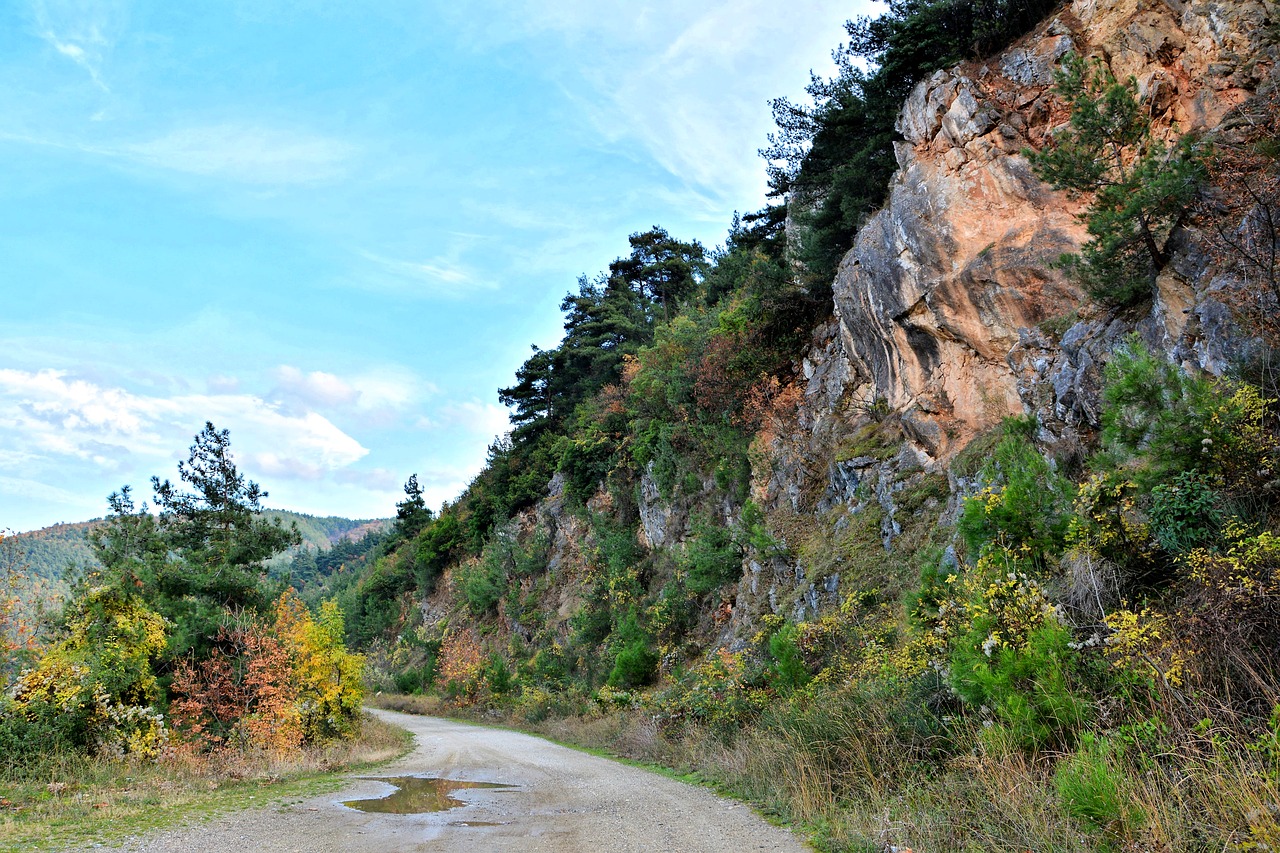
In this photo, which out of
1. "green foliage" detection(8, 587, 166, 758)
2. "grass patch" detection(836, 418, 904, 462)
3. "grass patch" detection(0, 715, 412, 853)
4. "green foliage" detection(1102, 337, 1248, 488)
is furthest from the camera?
"grass patch" detection(836, 418, 904, 462)

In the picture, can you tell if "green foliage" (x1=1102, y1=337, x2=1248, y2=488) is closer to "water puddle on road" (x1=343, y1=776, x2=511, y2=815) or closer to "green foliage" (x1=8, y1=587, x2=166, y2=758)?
"water puddle on road" (x1=343, y1=776, x2=511, y2=815)

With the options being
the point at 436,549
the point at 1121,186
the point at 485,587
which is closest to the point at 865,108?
the point at 1121,186

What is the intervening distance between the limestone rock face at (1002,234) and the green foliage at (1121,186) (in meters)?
0.74

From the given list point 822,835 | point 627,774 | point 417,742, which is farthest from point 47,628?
point 822,835

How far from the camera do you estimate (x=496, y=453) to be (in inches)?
1922

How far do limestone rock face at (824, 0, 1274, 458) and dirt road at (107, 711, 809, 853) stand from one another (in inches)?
306

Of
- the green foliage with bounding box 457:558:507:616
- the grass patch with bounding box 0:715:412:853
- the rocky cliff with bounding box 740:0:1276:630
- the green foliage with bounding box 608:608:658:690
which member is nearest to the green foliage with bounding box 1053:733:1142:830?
Answer: the rocky cliff with bounding box 740:0:1276:630

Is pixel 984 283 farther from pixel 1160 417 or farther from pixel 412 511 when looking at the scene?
pixel 412 511

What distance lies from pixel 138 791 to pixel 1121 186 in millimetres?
16516

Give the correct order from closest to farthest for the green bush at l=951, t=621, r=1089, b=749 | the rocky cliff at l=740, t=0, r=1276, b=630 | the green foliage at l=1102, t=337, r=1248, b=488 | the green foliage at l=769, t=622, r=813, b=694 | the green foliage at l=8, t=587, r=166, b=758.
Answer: the green bush at l=951, t=621, r=1089, b=749
the green foliage at l=1102, t=337, r=1248, b=488
the rocky cliff at l=740, t=0, r=1276, b=630
the green foliage at l=8, t=587, r=166, b=758
the green foliage at l=769, t=622, r=813, b=694

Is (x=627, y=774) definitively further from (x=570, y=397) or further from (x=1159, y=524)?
(x=570, y=397)

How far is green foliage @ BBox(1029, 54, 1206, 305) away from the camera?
31.9ft

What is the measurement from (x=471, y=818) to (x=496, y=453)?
41147 millimetres

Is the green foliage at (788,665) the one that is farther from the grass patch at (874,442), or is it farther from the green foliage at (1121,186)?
the green foliage at (1121,186)
